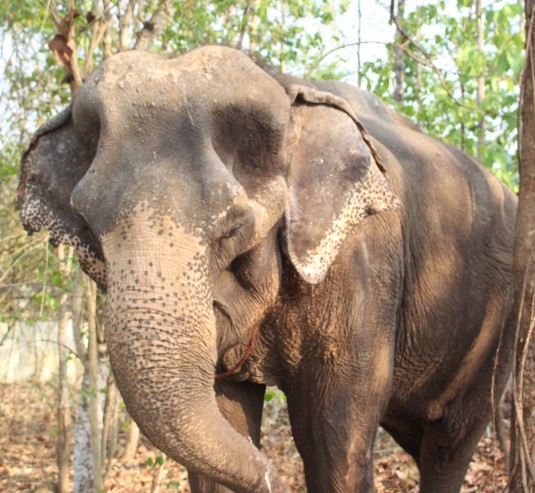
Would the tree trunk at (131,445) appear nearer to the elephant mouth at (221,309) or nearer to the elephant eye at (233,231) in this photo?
the elephant mouth at (221,309)

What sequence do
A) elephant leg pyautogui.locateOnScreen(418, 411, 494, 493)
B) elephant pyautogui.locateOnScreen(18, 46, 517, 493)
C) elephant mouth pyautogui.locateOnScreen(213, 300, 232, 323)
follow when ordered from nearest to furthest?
elephant pyautogui.locateOnScreen(18, 46, 517, 493) → elephant mouth pyautogui.locateOnScreen(213, 300, 232, 323) → elephant leg pyautogui.locateOnScreen(418, 411, 494, 493)

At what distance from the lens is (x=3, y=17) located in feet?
18.6

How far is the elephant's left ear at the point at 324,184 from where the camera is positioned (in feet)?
10.6

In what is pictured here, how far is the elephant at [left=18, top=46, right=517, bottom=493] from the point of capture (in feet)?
8.84

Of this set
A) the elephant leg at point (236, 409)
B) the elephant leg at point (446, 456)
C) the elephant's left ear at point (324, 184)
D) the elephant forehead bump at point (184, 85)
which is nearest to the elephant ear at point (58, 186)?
the elephant forehead bump at point (184, 85)

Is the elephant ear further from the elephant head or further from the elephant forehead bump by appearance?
the elephant forehead bump

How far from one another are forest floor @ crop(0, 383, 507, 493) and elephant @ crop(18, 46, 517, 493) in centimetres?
184

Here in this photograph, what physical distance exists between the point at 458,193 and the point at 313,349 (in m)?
1.22

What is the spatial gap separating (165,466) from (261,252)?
364cm

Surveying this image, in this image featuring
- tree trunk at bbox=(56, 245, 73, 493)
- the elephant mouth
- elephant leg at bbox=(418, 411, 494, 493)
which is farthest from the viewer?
tree trunk at bbox=(56, 245, 73, 493)

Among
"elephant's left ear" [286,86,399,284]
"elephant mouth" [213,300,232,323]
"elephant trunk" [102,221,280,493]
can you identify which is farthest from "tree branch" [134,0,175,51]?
"elephant trunk" [102,221,280,493]

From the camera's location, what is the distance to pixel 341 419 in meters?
3.70

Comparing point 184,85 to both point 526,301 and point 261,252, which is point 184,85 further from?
point 526,301

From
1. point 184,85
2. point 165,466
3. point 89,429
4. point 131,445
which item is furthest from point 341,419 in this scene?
point 131,445
